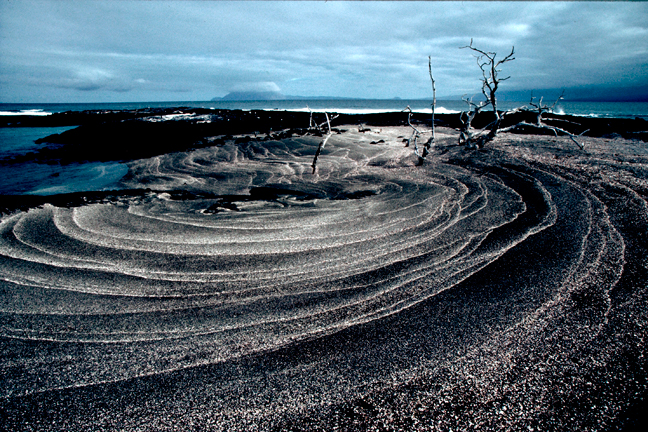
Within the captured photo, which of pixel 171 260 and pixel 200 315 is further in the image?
pixel 171 260

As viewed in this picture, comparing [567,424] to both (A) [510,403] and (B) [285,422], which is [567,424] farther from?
(B) [285,422]

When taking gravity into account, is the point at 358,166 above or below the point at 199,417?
above

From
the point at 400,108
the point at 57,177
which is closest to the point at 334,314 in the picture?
the point at 57,177

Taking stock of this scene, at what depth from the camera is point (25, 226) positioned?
444cm

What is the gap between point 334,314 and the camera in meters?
2.46

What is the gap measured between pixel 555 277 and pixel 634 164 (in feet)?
18.0

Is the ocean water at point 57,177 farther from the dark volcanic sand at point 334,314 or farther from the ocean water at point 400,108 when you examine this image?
the ocean water at point 400,108

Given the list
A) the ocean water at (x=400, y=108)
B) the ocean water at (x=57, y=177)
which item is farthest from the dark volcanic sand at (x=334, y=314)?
the ocean water at (x=400, y=108)

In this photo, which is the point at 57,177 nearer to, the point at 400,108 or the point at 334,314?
the point at 334,314

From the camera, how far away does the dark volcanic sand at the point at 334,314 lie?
5.54 ft

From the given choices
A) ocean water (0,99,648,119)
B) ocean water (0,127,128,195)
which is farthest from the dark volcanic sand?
ocean water (0,99,648,119)

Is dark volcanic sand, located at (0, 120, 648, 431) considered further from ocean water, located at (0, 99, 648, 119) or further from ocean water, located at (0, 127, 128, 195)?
ocean water, located at (0, 99, 648, 119)

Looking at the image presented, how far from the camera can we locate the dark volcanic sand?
1.69m

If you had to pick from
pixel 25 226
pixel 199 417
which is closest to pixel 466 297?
pixel 199 417
